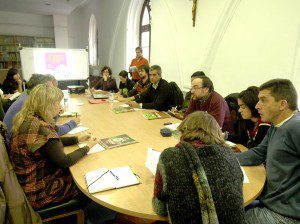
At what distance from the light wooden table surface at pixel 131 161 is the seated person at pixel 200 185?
0.61 ft

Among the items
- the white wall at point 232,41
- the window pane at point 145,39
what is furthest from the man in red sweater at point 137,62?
the window pane at point 145,39

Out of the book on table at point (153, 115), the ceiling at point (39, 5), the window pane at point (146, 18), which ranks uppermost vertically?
the ceiling at point (39, 5)

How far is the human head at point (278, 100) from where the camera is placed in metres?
1.35

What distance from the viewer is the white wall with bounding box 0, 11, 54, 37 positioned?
7.85 m

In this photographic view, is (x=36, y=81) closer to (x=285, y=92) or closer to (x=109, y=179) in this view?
(x=109, y=179)

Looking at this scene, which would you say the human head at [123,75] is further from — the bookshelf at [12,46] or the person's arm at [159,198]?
the bookshelf at [12,46]

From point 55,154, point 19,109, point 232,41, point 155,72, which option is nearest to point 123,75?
point 155,72

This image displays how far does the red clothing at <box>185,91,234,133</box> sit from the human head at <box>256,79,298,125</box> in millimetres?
776

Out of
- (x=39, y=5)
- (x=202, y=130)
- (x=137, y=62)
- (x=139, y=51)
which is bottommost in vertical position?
(x=202, y=130)

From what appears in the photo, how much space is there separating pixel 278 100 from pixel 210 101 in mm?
944

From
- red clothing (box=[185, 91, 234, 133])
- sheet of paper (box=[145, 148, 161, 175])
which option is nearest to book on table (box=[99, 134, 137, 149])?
sheet of paper (box=[145, 148, 161, 175])

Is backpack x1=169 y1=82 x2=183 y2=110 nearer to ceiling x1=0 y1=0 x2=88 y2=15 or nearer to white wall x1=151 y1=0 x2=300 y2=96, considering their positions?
white wall x1=151 y1=0 x2=300 y2=96

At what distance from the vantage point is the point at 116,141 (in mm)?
1814

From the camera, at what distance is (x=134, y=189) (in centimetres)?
119
